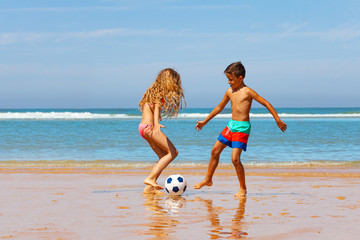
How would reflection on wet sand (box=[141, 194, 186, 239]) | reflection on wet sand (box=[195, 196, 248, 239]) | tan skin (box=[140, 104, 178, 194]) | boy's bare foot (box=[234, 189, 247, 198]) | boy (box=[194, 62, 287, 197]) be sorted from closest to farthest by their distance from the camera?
reflection on wet sand (box=[195, 196, 248, 239])
reflection on wet sand (box=[141, 194, 186, 239])
boy's bare foot (box=[234, 189, 247, 198])
boy (box=[194, 62, 287, 197])
tan skin (box=[140, 104, 178, 194])

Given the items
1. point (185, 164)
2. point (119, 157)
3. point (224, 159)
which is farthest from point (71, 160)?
point (224, 159)

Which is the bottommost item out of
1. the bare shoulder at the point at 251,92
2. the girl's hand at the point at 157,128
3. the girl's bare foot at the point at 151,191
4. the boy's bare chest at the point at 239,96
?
the girl's bare foot at the point at 151,191

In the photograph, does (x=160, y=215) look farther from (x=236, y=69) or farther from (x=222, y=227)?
(x=236, y=69)

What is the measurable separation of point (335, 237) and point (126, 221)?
2026 millimetres

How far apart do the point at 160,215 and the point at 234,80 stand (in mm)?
2503

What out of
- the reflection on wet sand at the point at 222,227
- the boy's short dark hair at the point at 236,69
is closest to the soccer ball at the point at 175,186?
the reflection on wet sand at the point at 222,227

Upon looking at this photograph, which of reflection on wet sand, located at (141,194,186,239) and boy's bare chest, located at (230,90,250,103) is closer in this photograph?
reflection on wet sand, located at (141,194,186,239)

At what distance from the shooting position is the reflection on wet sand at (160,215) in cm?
451

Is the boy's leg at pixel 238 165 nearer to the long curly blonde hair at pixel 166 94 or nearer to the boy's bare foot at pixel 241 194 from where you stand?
the boy's bare foot at pixel 241 194

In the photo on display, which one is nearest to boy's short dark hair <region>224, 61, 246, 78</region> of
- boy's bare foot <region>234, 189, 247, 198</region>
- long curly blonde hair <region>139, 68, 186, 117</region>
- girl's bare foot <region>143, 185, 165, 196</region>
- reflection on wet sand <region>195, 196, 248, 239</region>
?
long curly blonde hair <region>139, 68, 186, 117</region>

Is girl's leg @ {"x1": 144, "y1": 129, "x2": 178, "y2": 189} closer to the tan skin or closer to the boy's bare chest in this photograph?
the tan skin

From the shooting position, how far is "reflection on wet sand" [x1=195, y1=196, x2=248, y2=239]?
173 inches

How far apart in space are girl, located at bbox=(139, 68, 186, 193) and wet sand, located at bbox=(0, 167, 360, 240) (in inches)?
17.6

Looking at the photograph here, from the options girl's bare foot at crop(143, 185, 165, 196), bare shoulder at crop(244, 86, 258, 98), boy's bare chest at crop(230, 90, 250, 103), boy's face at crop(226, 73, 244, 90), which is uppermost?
boy's face at crop(226, 73, 244, 90)
